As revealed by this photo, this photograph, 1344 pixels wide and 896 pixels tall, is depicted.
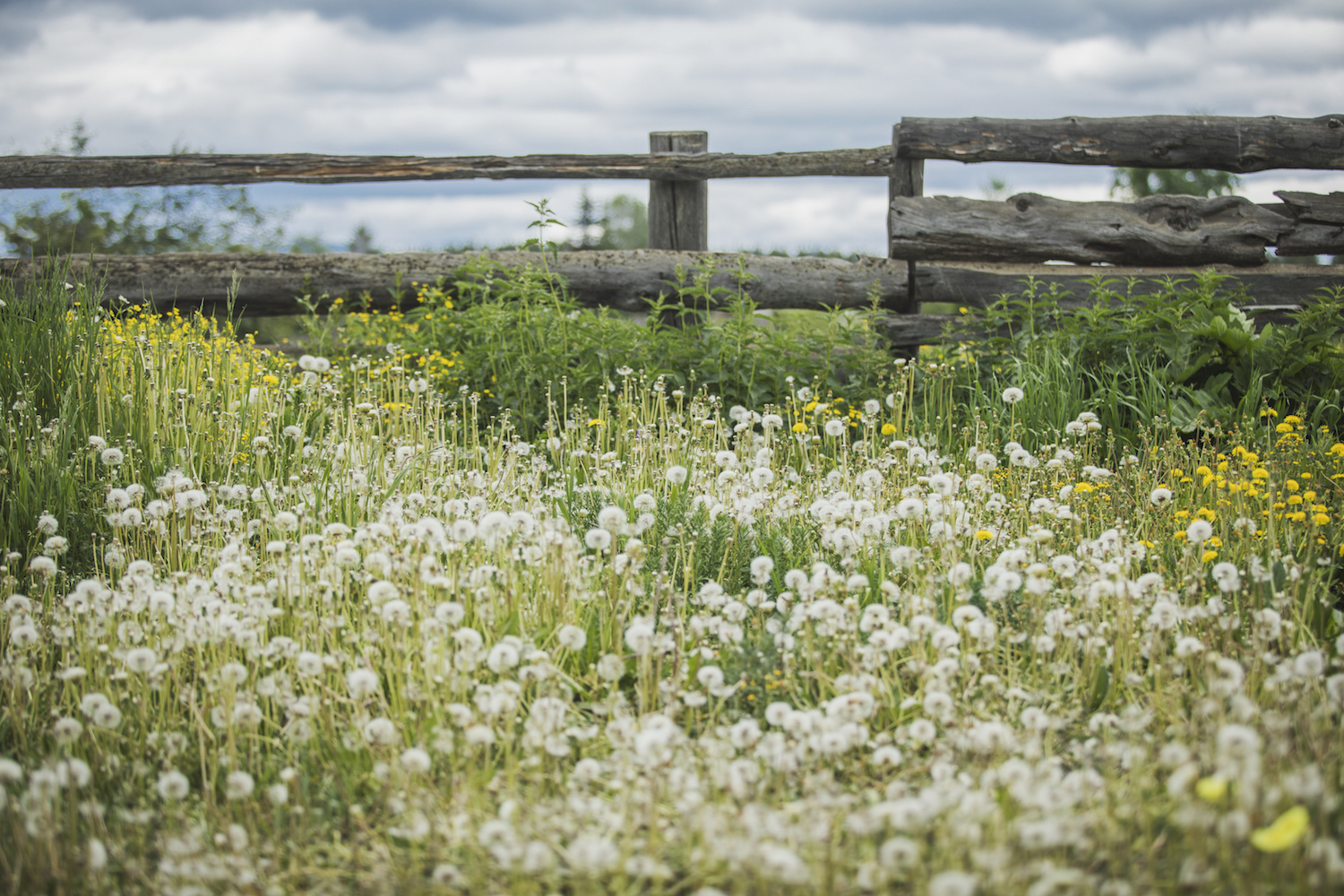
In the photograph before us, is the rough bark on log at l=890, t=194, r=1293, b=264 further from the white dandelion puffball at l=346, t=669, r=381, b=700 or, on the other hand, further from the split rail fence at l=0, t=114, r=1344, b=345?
the white dandelion puffball at l=346, t=669, r=381, b=700

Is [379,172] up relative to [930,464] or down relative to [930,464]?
up

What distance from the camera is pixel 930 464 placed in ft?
13.8

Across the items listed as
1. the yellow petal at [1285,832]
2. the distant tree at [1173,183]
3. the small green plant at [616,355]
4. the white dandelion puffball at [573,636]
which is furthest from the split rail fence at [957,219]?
the distant tree at [1173,183]

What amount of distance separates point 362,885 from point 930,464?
10.2 feet

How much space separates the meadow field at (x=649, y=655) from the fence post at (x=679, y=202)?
256cm

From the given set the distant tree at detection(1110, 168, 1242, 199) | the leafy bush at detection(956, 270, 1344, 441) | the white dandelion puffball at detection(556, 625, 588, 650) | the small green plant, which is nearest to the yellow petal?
the white dandelion puffball at detection(556, 625, 588, 650)

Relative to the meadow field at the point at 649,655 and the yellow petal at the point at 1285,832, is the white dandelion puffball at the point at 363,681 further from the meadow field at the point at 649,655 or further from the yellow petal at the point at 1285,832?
the yellow petal at the point at 1285,832

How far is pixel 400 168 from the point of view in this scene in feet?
23.7

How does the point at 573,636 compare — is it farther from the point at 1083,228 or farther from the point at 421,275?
the point at 1083,228

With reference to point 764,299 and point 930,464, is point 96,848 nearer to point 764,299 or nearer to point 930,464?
point 930,464

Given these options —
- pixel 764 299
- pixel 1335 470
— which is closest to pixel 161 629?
pixel 1335 470

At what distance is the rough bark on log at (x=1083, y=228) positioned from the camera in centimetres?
678

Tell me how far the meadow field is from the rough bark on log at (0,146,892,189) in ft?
8.77

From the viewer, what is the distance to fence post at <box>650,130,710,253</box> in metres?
7.19
